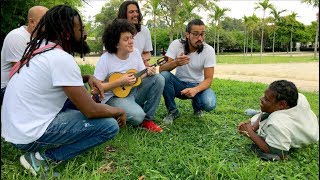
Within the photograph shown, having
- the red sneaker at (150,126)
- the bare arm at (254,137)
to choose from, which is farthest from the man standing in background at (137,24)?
the bare arm at (254,137)

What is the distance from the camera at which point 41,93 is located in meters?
2.41

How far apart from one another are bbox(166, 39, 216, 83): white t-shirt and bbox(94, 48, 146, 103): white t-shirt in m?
0.79

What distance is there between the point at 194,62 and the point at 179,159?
177 centimetres

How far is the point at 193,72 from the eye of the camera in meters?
4.42

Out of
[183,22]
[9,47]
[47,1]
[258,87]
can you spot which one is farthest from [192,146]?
[183,22]

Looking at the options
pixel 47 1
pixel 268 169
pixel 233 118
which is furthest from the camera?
pixel 47 1

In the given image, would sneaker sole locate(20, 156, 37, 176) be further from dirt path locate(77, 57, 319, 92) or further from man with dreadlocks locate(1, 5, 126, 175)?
dirt path locate(77, 57, 319, 92)

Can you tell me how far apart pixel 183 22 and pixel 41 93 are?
107ft

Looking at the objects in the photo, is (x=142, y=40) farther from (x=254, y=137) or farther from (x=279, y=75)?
(x=279, y=75)

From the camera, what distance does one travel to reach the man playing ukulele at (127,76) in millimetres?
3564

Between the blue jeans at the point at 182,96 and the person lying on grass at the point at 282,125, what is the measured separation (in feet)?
3.27

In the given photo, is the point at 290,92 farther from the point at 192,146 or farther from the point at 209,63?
the point at 209,63

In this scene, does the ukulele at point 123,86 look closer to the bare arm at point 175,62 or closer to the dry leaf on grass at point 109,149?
the bare arm at point 175,62

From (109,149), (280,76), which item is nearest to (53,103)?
(109,149)
